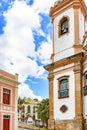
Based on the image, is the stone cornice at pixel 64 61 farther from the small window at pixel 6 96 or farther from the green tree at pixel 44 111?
the green tree at pixel 44 111

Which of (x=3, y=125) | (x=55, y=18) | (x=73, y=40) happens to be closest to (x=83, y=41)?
(x=73, y=40)

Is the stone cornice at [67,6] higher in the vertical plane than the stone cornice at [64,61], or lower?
higher

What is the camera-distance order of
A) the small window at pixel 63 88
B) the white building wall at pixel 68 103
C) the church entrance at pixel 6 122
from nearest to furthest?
the white building wall at pixel 68 103, the small window at pixel 63 88, the church entrance at pixel 6 122

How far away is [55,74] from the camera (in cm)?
2783

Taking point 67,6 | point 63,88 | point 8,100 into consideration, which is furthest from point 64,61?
point 8,100

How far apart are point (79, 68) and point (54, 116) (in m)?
4.82

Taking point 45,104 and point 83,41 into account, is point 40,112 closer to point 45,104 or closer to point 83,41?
point 45,104

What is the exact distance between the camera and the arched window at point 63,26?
2828cm

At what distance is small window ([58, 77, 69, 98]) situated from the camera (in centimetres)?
2638

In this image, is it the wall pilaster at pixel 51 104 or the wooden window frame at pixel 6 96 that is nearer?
the wall pilaster at pixel 51 104

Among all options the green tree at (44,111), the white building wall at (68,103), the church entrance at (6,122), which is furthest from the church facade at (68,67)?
the green tree at (44,111)

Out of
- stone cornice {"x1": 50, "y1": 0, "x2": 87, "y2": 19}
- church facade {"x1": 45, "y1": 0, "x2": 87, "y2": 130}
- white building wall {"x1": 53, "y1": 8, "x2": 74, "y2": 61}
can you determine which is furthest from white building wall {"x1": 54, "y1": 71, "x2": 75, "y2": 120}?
stone cornice {"x1": 50, "y1": 0, "x2": 87, "y2": 19}

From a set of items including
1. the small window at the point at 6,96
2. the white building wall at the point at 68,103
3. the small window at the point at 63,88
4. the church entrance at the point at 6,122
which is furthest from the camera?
the small window at the point at 6,96

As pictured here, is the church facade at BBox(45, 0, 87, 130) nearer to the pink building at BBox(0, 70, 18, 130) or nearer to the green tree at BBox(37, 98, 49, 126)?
the pink building at BBox(0, 70, 18, 130)
